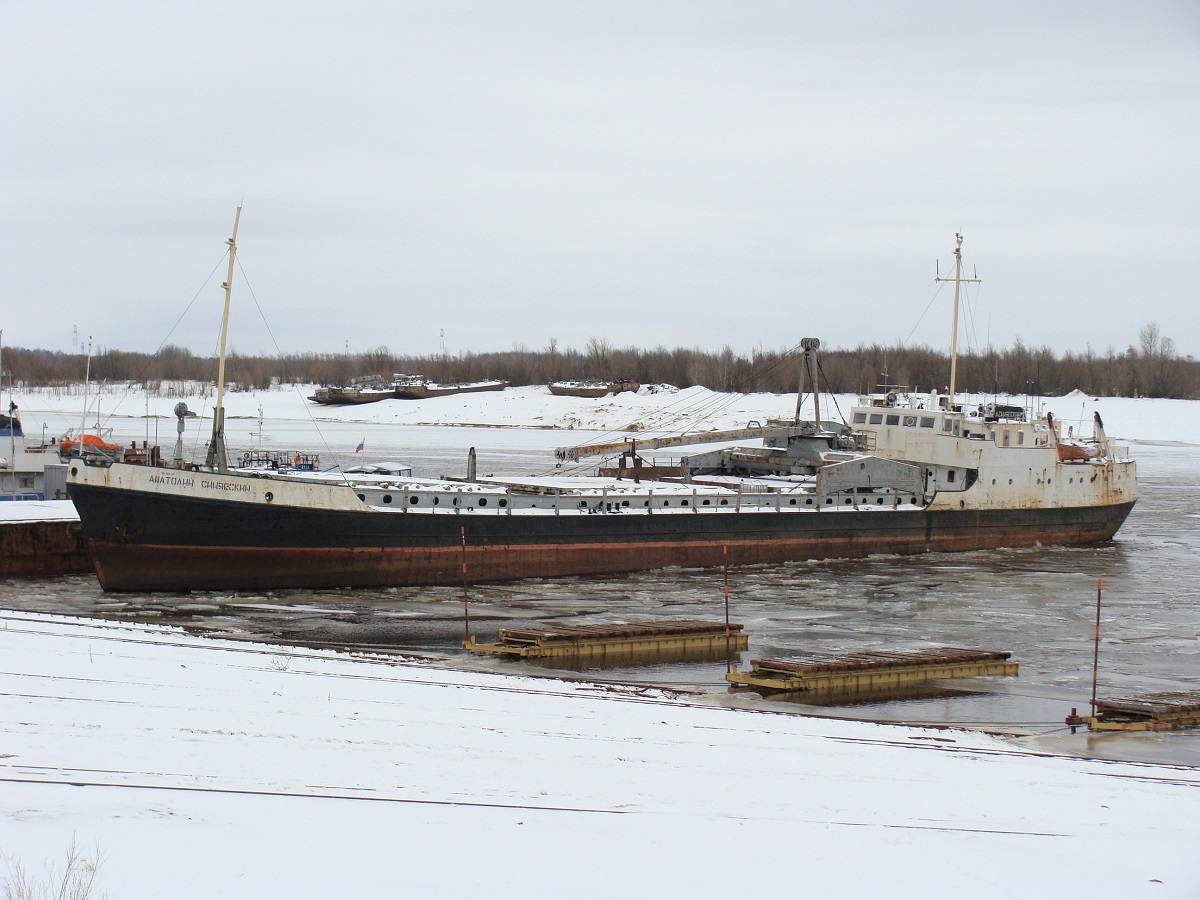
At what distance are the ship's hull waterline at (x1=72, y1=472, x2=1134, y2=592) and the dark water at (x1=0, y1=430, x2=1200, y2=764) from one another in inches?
22.2

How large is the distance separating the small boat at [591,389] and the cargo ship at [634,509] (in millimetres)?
66991

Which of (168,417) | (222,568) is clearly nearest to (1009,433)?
(222,568)

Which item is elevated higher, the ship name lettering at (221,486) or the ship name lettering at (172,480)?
the ship name lettering at (172,480)

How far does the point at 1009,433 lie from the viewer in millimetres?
37656

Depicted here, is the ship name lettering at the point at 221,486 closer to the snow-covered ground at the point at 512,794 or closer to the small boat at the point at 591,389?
the snow-covered ground at the point at 512,794

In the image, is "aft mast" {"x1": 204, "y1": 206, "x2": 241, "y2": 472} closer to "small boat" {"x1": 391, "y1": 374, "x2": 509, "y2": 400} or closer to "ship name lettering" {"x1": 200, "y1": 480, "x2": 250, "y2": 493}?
"ship name lettering" {"x1": 200, "y1": 480, "x2": 250, "y2": 493}

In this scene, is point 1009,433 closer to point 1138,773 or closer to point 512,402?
point 1138,773

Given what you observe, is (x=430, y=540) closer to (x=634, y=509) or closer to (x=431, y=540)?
(x=431, y=540)

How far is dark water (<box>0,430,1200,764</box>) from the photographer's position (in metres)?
18.1

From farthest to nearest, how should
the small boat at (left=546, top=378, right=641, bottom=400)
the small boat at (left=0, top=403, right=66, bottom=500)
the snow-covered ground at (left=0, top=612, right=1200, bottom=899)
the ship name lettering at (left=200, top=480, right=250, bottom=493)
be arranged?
the small boat at (left=546, top=378, right=641, bottom=400), the small boat at (left=0, top=403, right=66, bottom=500), the ship name lettering at (left=200, top=480, right=250, bottom=493), the snow-covered ground at (left=0, top=612, right=1200, bottom=899)

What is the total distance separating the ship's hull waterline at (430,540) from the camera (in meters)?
26.0

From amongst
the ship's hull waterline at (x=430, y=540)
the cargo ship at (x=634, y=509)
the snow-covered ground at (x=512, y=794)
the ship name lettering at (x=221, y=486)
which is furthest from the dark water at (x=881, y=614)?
the snow-covered ground at (x=512, y=794)

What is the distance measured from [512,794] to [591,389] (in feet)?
336

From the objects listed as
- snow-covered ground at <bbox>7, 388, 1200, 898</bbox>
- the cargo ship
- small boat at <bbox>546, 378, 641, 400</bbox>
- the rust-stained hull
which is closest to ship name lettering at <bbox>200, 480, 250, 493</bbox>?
the cargo ship
